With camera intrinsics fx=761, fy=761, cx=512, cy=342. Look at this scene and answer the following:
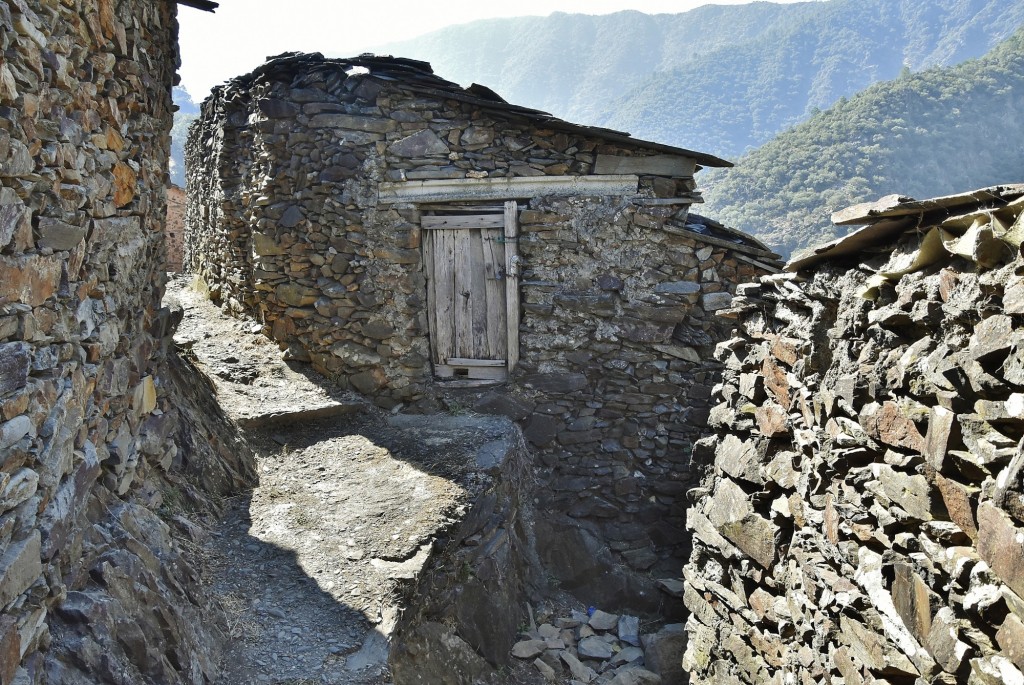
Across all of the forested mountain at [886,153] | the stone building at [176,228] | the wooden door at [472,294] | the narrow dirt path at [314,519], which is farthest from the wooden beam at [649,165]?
the forested mountain at [886,153]

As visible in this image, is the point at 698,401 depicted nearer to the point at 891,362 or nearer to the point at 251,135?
the point at 891,362

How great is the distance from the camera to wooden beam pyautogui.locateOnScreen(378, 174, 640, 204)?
23.8ft

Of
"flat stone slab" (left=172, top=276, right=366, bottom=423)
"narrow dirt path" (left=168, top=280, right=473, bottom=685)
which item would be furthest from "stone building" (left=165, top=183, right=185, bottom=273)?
"narrow dirt path" (left=168, top=280, right=473, bottom=685)

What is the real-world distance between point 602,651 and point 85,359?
4701 millimetres

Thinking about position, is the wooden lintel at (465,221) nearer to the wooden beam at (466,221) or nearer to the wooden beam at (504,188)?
the wooden beam at (466,221)

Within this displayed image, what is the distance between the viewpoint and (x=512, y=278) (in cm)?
753

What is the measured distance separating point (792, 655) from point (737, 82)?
50.7 meters

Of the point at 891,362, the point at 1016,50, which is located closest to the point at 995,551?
the point at 891,362

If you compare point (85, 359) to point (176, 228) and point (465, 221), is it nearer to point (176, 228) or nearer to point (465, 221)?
point (465, 221)

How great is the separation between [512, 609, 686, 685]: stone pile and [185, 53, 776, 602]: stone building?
572mm

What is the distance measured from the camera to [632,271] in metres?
7.34

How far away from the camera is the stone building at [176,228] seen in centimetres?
1495

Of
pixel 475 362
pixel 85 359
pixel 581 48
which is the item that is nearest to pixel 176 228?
pixel 475 362

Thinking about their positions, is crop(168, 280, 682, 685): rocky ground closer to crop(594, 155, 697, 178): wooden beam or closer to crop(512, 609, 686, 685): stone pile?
crop(512, 609, 686, 685): stone pile
